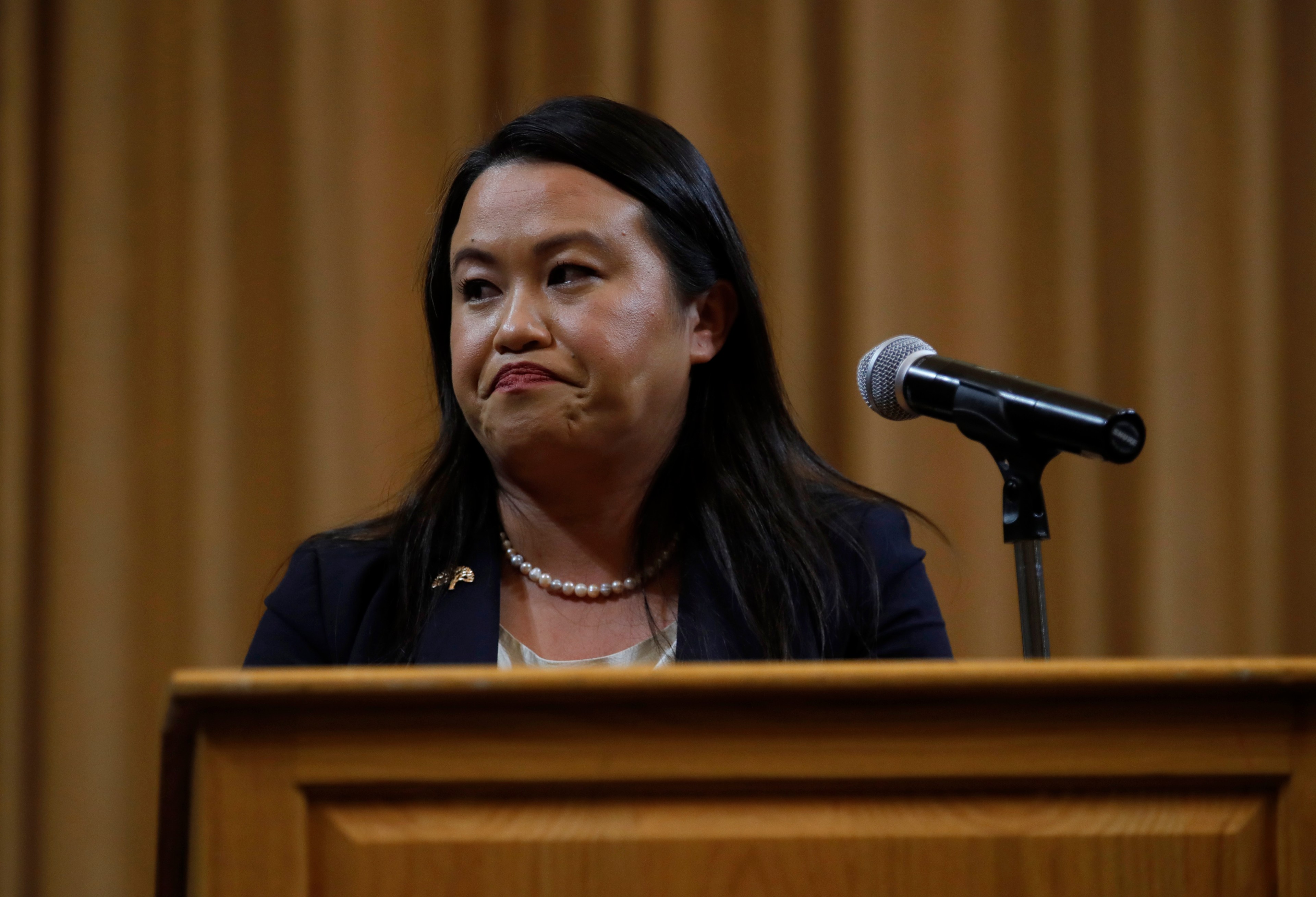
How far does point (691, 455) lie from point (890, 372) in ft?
1.38

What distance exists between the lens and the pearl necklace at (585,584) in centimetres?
123

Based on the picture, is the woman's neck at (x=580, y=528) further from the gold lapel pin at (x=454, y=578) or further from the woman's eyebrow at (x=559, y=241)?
the woman's eyebrow at (x=559, y=241)

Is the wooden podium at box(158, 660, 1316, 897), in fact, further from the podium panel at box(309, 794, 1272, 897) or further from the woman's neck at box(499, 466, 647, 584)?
the woman's neck at box(499, 466, 647, 584)

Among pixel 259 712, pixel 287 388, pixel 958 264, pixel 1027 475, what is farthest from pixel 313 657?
pixel 958 264

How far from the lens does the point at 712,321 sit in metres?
1.34

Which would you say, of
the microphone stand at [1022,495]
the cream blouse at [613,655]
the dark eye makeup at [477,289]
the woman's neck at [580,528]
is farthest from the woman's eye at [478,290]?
the microphone stand at [1022,495]

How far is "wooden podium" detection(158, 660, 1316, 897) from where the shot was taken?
0.55 m

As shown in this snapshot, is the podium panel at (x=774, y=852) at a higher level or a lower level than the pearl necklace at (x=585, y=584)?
lower

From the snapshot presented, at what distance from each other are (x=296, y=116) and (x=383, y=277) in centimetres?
36

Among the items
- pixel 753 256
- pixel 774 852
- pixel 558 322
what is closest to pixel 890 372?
pixel 558 322

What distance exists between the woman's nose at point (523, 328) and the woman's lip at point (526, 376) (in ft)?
0.06

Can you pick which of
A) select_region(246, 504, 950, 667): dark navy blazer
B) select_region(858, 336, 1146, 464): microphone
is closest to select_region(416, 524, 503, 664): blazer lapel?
select_region(246, 504, 950, 667): dark navy blazer

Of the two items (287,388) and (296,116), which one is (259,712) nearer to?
(287,388)

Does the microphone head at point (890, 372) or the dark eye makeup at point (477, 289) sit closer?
the microphone head at point (890, 372)
